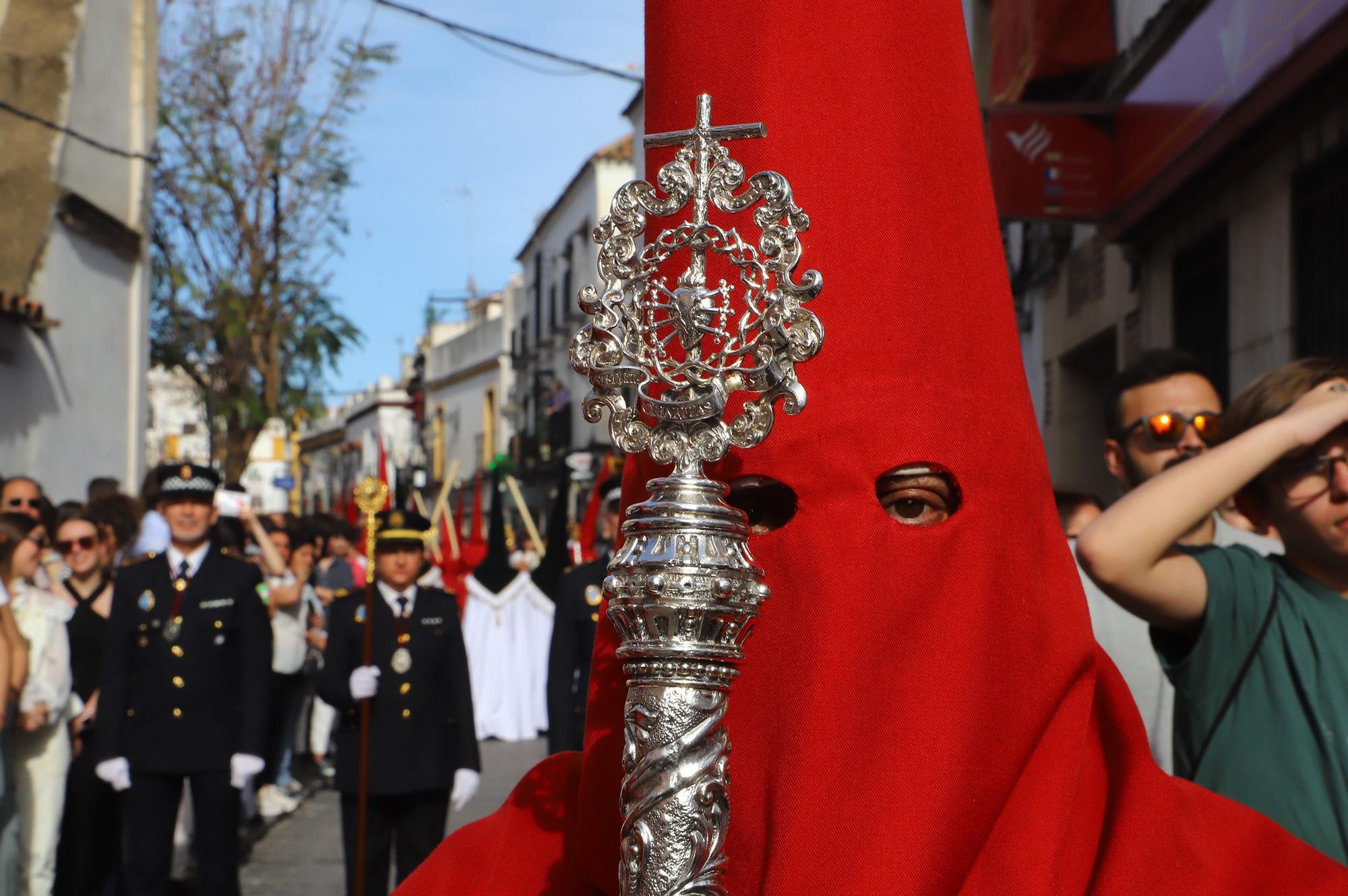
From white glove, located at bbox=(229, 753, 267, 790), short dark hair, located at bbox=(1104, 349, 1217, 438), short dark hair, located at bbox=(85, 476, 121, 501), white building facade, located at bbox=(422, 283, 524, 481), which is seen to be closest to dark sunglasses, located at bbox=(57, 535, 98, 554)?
white glove, located at bbox=(229, 753, 267, 790)

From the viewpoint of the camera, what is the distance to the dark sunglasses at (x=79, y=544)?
772cm

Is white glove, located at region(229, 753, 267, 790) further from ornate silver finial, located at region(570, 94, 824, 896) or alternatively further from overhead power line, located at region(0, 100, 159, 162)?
overhead power line, located at region(0, 100, 159, 162)

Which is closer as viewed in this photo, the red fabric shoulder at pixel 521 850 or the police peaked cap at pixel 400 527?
the red fabric shoulder at pixel 521 850

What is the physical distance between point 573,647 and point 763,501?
5.45 meters

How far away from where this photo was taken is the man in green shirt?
8.99 ft

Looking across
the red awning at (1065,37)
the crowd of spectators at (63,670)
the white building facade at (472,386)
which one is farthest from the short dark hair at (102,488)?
the white building facade at (472,386)

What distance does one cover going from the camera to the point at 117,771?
6438 millimetres

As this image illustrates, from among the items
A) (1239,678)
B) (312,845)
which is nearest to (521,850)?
(1239,678)

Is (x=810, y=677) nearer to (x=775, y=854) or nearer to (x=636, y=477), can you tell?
(x=775, y=854)

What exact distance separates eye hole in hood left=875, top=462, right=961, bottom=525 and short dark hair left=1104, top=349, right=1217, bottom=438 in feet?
6.71

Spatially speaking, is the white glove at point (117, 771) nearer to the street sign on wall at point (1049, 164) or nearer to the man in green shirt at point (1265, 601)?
the man in green shirt at point (1265, 601)

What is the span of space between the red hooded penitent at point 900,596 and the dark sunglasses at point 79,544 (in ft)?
19.4

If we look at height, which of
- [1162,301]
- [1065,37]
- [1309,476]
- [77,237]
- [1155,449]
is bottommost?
[1309,476]

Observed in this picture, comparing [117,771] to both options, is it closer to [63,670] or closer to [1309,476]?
[63,670]
